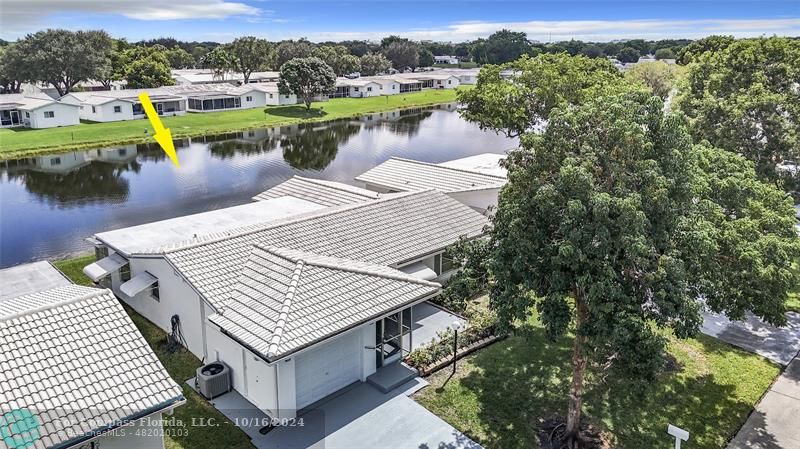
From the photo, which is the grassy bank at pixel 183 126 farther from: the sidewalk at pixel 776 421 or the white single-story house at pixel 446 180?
the sidewalk at pixel 776 421

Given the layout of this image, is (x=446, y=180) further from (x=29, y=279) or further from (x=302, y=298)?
(x=29, y=279)

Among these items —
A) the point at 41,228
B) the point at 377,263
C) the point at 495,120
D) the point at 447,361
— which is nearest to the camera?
the point at 447,361

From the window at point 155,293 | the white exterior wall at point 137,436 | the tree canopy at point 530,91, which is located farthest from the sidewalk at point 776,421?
the tree canopy at point 530,91

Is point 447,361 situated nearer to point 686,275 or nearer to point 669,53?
point 686,275

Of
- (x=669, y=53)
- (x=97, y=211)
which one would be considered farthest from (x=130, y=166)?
(x=669, y=53)

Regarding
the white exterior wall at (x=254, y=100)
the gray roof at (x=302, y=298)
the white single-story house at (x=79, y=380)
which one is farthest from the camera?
the white exterior wall at (x=254, y=100)

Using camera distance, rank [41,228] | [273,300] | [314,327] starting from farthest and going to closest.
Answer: [41,228], [273,300], [314,327]
